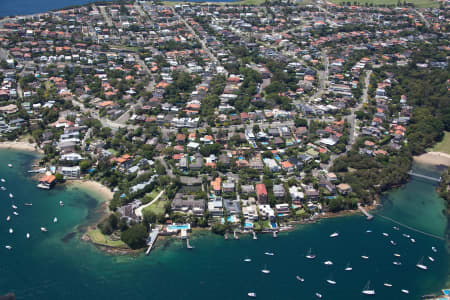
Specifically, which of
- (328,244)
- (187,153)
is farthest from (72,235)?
(328,244)

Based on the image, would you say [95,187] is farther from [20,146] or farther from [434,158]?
[434,158]

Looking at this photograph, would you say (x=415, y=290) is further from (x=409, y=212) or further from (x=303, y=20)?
(x=303, y=20)

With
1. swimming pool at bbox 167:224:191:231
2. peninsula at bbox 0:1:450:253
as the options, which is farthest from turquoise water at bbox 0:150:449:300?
peninsula at bbox 0:1:450:253

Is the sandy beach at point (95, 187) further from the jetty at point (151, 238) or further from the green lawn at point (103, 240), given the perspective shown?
the jetty at point (151, 238)

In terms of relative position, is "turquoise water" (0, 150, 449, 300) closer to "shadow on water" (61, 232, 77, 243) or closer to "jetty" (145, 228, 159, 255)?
"shadow on water" (61, 232, 77, 243)

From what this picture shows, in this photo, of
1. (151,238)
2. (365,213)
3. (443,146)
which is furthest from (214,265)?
(443,146)
